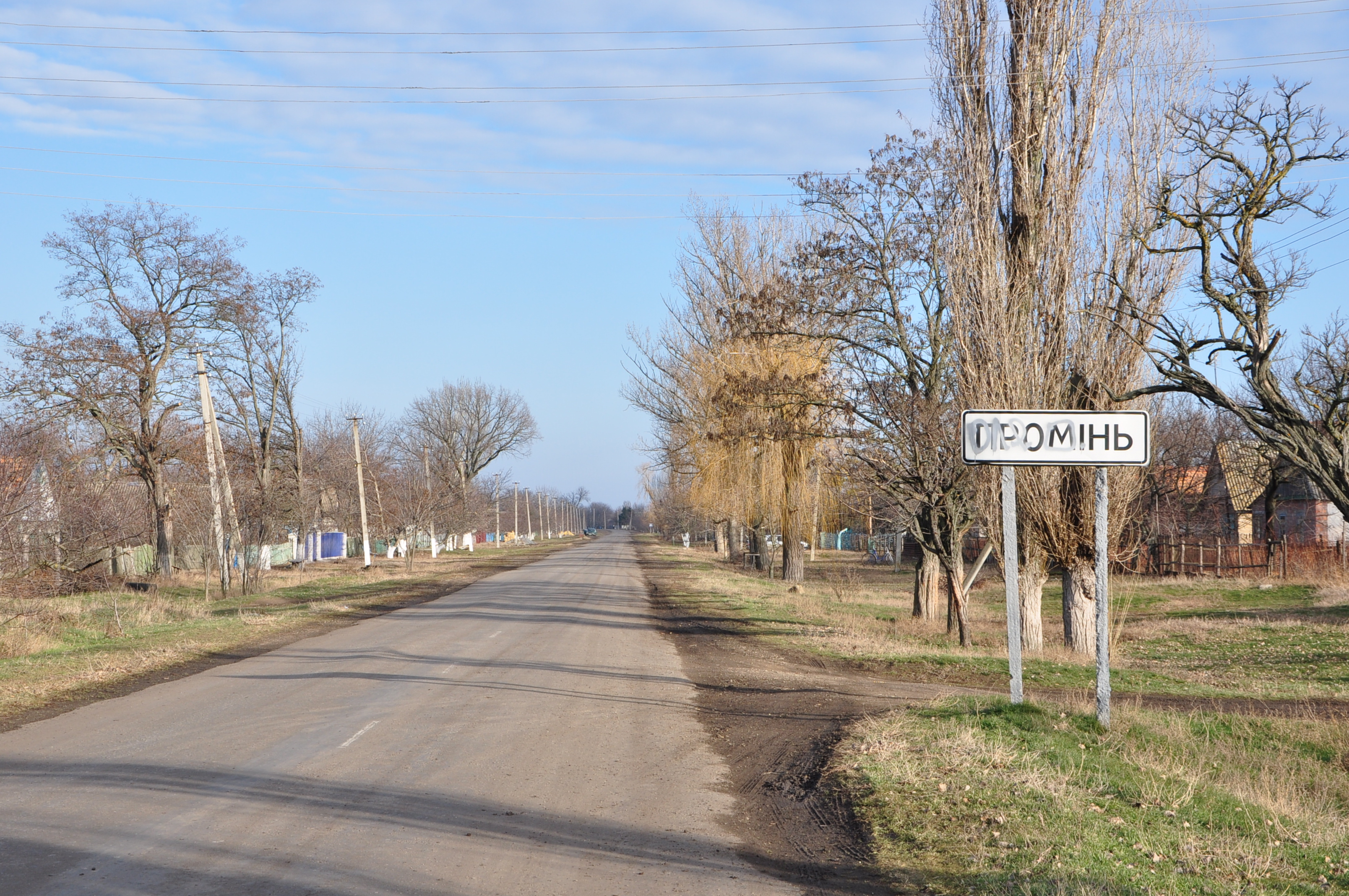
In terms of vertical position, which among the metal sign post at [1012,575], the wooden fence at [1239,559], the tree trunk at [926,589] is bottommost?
the wooden fence at [1239,559]

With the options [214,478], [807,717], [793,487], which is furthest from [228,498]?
[807,717]

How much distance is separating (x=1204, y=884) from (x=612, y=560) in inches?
2139

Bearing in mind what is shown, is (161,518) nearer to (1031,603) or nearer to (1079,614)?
(1031,603)

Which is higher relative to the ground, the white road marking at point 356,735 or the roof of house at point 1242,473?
the roof of house at point 1242,473

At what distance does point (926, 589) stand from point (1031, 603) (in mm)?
5690

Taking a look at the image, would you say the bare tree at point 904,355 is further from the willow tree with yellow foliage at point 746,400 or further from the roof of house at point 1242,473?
the roof of house at point 1242,473

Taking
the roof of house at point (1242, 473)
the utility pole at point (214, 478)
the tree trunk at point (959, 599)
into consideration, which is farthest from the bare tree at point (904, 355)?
the roof of house at point (1242, 473)

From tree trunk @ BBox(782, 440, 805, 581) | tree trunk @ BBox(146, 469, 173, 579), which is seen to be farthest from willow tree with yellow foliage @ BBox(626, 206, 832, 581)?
tree trunk @ BBox(146, 469, 173, 579)

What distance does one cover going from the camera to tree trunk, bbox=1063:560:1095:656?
58.1ft

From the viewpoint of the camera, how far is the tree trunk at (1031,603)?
17.6m

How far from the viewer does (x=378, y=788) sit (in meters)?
7.39

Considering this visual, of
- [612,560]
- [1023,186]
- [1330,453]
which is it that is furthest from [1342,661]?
[612,560]

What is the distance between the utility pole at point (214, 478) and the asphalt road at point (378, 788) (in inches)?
561

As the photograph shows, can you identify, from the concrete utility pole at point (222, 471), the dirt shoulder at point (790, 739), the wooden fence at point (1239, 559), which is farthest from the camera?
the wooden fence at point (1239, 559)
